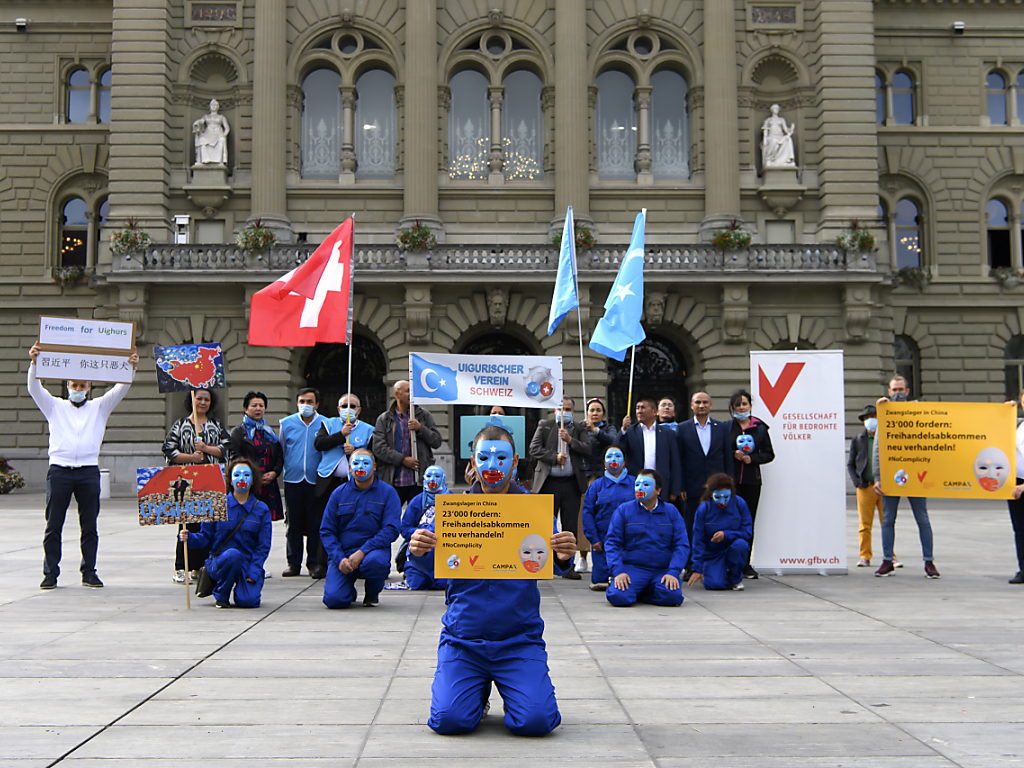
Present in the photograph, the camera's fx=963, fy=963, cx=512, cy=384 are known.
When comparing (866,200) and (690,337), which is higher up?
(866,200)

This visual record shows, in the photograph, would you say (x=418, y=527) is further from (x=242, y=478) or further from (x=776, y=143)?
(x=776, y=143)

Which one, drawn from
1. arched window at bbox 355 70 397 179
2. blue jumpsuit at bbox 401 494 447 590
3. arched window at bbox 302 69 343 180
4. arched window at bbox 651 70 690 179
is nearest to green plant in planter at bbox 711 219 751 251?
arched window at bbox 651 70 690 179

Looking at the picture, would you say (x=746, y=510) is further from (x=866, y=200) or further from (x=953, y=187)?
(x=953, y=187)

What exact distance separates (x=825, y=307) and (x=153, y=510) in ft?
78.5

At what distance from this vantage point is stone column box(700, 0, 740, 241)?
29.9 metres

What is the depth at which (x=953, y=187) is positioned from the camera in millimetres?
33438

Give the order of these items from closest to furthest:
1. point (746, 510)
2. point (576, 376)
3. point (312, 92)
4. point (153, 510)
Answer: point (153, 510), point (746, 510), point (576, 376), point (312, 92)

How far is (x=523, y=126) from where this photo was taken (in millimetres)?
31250

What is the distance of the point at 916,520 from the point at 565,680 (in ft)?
23.5

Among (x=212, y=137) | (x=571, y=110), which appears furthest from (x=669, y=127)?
(x=212, y=137)

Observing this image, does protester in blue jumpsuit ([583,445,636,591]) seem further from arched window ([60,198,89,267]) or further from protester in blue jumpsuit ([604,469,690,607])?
arched window ([60,198,89,267])

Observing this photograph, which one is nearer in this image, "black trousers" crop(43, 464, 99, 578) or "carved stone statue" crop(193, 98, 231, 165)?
"black trousers" crop(43, 464, 99, 578)

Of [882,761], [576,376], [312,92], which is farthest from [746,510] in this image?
[312,92]

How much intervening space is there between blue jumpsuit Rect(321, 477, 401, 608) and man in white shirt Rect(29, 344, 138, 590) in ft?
9.81
